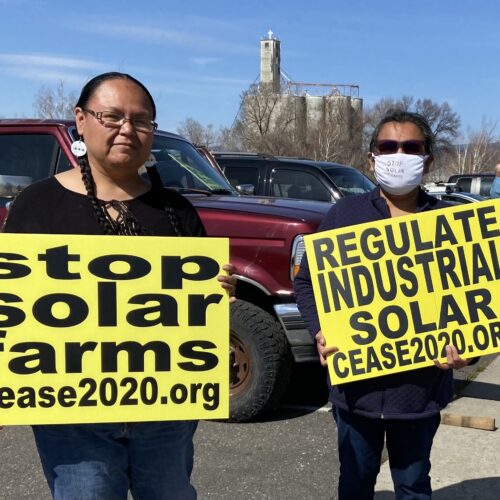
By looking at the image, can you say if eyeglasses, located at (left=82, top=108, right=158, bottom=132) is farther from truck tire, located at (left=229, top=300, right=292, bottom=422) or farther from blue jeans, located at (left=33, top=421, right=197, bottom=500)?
truck tire, located at (left=229, top=300, right=292, bottom=422)

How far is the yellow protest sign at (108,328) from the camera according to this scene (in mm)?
2219

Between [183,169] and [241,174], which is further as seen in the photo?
[241,174]

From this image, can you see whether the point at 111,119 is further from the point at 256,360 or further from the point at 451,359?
the point at 256,360

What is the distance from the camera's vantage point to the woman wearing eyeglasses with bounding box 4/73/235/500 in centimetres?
214

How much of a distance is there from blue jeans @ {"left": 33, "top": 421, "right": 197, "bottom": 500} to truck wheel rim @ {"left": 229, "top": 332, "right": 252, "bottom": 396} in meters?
2.44

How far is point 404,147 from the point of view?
2623mm

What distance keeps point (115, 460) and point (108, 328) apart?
422 millimetres

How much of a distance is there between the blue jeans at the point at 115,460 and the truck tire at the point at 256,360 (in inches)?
93.0

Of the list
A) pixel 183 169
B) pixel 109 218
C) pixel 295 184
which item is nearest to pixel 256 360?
pixel 183 169

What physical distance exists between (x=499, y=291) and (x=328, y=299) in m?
0.66

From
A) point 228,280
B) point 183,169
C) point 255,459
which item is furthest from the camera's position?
point 183,169

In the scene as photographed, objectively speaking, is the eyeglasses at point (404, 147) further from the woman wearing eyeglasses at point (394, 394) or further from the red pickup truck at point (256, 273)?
the red pickup truck at point (256, 273)

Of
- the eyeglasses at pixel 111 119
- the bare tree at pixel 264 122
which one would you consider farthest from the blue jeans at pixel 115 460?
the bare tree at pixel 264 122

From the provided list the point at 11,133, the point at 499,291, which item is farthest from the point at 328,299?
the point at 11,133
